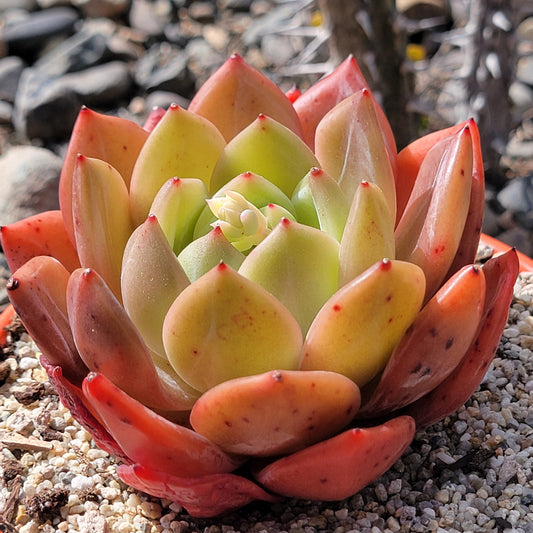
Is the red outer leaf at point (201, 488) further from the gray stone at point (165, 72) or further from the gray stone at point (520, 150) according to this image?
the gray stone at point (165, 72)

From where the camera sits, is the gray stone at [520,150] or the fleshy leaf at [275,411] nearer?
the fleshy leaf at [275,411]

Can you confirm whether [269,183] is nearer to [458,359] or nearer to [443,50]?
[458,359]

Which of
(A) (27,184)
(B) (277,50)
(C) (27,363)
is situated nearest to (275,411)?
(C) (27,363)

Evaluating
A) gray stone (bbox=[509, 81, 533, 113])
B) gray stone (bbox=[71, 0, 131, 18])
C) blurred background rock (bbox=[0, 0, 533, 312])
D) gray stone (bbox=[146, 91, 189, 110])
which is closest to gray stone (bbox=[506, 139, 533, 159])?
blurred background rock (bbox=[0, 0, 533, 312])

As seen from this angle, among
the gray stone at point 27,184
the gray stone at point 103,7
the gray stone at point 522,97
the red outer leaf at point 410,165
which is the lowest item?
the gray stone at point 522,97

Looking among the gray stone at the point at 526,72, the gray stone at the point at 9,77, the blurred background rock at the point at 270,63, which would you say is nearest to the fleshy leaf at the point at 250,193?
the blurred background rock at the point at 270,63

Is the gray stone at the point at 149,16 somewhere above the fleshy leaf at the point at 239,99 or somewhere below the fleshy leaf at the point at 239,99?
below
